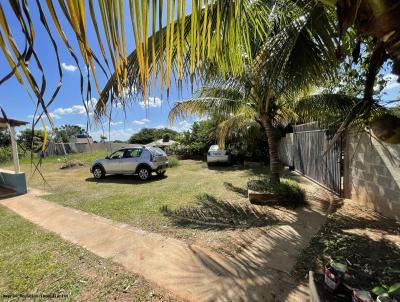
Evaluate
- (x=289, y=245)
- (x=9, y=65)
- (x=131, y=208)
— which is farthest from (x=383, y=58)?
(x=131, y=208)

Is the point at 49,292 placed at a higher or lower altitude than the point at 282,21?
lower

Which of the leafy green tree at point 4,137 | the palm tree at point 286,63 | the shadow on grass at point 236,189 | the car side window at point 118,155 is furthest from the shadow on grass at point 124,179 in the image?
the palm tree at point 286,63

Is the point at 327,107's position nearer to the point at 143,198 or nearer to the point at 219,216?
the point at 219,216

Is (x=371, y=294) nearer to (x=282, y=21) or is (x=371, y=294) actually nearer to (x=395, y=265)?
(x=395, y=265)

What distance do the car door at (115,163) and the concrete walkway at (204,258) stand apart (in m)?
6.18

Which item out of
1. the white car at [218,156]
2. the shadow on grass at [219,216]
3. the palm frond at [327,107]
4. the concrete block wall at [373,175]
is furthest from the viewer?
the white car at [218,156]

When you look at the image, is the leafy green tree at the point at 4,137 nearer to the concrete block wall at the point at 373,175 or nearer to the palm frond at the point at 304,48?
the palm frond at the point at 304,48

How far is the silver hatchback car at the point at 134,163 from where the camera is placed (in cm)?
1179

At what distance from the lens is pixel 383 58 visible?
244 cm

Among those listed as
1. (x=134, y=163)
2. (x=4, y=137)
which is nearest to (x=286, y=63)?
(x=134, y=163)

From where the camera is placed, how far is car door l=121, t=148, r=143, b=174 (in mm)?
12015

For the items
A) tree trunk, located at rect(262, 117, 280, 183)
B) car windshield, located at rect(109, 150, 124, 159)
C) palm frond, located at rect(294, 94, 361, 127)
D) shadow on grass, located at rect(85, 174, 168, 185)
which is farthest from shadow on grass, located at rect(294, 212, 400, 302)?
car windshield, located at rect(109, 150, 124, 159)

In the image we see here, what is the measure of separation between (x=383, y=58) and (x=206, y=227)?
4.13 metres

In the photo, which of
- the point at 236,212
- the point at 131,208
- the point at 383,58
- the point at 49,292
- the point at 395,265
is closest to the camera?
the point at 383,58
